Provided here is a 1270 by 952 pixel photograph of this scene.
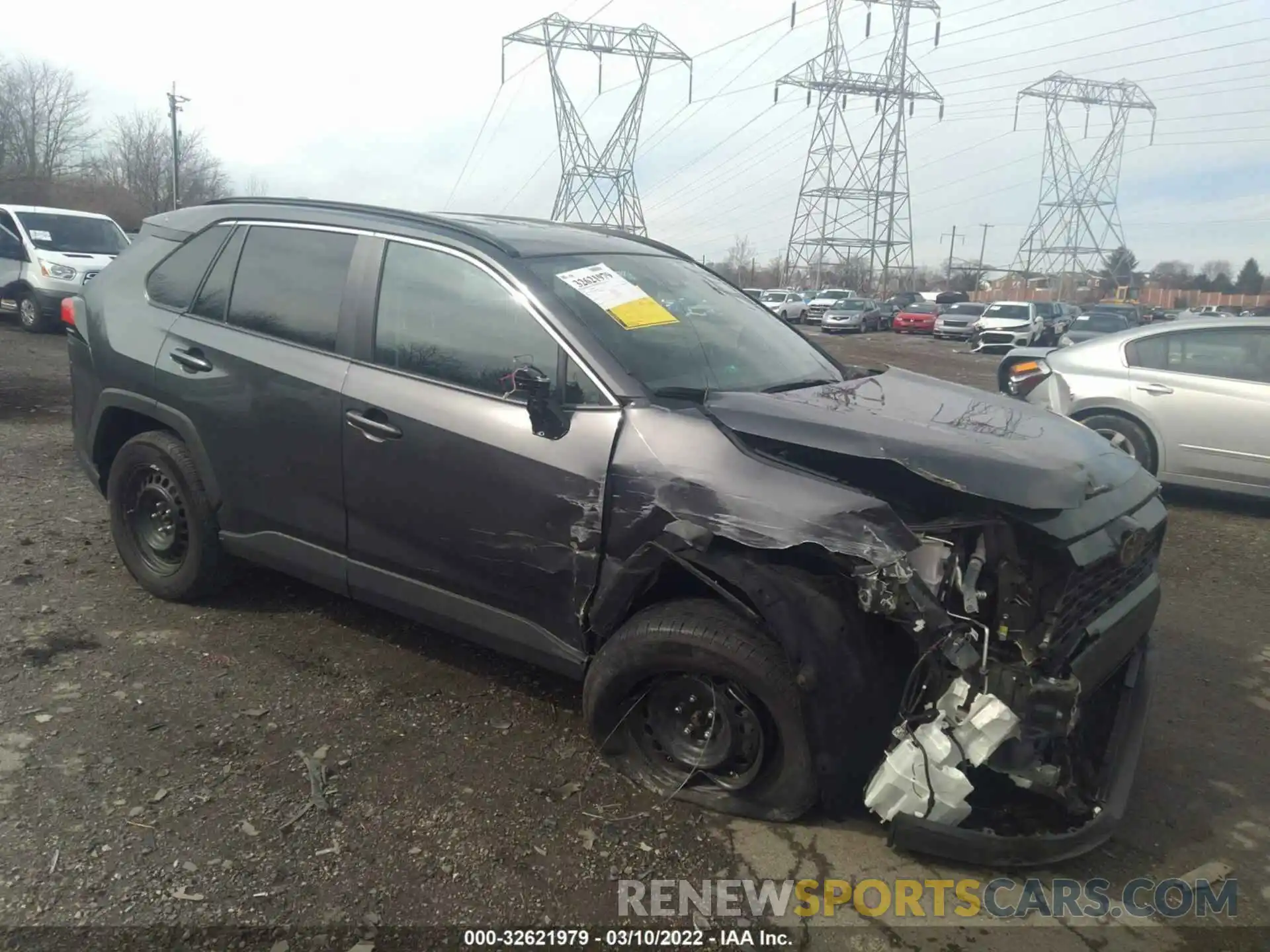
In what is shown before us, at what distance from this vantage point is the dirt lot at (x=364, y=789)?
2.52m

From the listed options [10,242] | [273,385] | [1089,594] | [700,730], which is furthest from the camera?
[10,242]

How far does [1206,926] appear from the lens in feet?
8.46

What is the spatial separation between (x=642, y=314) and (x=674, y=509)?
0.92 metres

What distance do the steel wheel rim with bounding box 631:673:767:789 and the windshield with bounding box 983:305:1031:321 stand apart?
103 ft

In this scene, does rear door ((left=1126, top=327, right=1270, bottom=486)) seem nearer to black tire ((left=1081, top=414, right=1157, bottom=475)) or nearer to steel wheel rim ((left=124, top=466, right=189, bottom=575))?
black tire ((left=1081, top=414, right=1157, bottom=475))

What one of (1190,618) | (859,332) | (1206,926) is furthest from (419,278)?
(859,332)

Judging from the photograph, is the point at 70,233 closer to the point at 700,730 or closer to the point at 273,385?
the point at 273,385

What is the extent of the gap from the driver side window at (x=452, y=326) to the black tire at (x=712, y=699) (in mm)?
956

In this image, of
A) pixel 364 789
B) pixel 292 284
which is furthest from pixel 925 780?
pixel 292 284

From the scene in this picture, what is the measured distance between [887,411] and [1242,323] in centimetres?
543

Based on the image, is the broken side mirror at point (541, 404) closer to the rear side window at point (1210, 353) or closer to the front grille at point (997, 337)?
the rear side window at point (1210, 353)

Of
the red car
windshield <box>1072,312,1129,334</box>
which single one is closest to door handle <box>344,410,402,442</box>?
windshield <box>1072,312,1129,334</box>

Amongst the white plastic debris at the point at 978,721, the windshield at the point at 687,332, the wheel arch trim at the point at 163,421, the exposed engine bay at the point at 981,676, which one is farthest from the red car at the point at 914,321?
the white plastic debris at the point at 978,721

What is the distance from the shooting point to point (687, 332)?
140 inches
